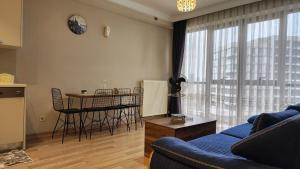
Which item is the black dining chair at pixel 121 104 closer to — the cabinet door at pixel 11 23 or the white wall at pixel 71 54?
the white wall at pixel 71 54

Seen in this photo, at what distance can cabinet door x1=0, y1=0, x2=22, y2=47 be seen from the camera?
278 centimetres

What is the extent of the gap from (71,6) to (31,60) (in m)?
1.26

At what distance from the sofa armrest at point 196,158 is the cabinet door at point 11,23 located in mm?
2680

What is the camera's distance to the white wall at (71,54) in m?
3.46

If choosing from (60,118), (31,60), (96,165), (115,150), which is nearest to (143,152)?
(115,150)

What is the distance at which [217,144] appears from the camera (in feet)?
6.30

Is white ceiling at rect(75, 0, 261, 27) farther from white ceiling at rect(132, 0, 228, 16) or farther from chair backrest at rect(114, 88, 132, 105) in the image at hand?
chair backrest at rect(114, 88, 132, 105)

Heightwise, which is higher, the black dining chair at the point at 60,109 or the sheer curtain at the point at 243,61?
the sheer curtain at the point at 243,61

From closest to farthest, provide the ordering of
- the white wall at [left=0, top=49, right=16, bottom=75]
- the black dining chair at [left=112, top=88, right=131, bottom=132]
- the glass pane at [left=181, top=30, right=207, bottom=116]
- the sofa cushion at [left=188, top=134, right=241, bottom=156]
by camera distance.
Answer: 1. the sofa cushion at [left=188, top=134, right=241, bottom=156]
2. the white wall at [left=0, top=49, right=16, bottom=75]
3. the black dining chair at [left=112, top=88, right=131, bottom=132]
4. the glass pane at [left=181, top=30, right=207, bottom=116]

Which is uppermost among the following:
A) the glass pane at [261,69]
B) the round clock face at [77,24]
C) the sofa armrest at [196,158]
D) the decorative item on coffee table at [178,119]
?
the round clock face at [77,24]

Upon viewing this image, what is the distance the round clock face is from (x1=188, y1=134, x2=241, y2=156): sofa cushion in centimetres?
309

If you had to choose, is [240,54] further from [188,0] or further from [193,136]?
[193,136]

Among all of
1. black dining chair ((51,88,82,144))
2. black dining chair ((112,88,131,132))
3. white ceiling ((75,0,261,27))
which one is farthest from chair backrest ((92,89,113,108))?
white ceiling ((75,0,261,27))

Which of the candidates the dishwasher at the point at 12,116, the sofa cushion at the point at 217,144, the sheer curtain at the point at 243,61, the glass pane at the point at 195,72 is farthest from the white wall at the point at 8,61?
the sheer curtain at the point at 243,61
